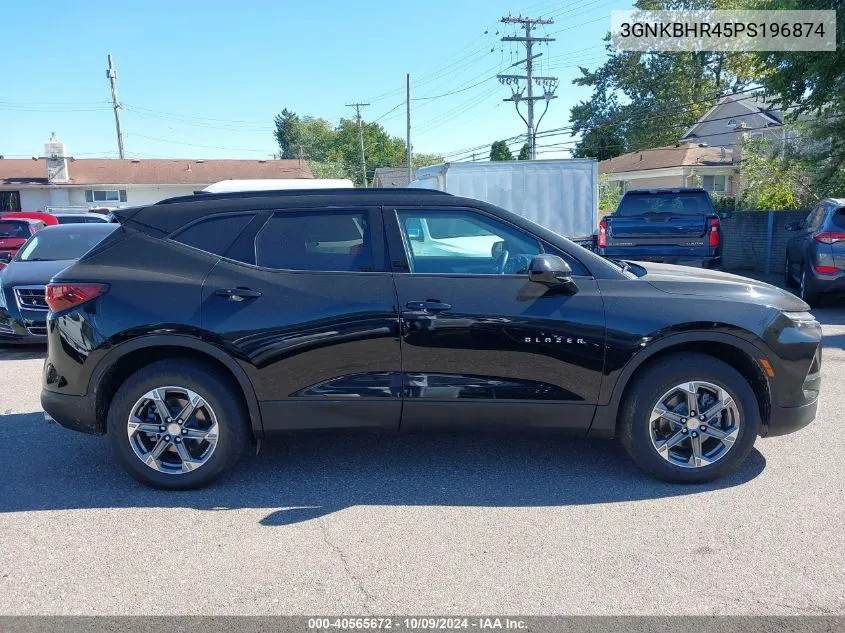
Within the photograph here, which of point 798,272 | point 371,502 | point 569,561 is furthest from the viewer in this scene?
point 798,272

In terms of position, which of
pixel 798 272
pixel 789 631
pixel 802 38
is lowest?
pixel 789 631

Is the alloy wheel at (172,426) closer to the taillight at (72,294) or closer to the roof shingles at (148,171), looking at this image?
the taillight at (72,294)

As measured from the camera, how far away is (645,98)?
56.7m

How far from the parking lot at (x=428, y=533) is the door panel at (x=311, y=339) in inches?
20.6

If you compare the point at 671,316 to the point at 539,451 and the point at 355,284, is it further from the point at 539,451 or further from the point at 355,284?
the point at 355,284

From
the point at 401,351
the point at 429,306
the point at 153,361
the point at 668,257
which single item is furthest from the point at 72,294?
the point at 668,257

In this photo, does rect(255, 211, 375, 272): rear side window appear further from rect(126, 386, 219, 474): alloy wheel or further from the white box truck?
the white box truck

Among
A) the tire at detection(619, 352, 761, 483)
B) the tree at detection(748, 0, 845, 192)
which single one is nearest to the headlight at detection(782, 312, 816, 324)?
the tire at detection(619, 352, 761, 483)

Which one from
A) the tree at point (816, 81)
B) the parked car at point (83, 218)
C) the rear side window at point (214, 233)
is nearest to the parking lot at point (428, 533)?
the rear side window at point (214, 233)

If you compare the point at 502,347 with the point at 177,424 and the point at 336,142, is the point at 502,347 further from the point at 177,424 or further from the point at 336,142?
the point at 336,142

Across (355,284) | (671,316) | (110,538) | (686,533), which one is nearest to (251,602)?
(110,538)

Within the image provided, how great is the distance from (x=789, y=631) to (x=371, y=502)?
2211mm

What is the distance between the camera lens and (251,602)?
3.21 m

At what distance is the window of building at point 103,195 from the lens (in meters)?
42.2
